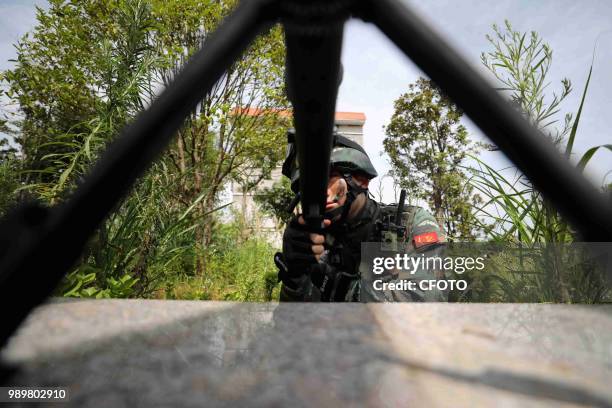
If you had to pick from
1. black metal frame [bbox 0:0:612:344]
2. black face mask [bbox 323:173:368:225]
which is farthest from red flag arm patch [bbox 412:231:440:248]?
black metal frame [bbox 0:0:612:344]

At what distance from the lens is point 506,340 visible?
39 cm

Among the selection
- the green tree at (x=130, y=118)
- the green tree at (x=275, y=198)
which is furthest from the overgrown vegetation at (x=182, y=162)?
the green tree at (x=275, y=198)

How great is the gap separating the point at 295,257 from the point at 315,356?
52.2 inches

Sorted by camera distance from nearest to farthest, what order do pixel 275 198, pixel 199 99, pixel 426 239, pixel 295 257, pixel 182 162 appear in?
pixel 199 99
pixel 295 257
pixel 426 239
pixel 182 162
pixel 275 198

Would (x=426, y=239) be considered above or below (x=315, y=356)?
above

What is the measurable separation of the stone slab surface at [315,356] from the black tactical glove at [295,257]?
3.39 feet

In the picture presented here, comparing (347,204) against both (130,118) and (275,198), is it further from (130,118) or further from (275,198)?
(275,198)

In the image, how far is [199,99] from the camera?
28 cm

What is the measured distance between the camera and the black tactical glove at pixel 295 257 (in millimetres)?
1568

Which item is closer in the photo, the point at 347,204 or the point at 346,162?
the point at 347,204

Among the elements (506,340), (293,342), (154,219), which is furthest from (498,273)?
(154,219)

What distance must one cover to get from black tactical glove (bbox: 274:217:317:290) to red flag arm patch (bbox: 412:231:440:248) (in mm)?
754

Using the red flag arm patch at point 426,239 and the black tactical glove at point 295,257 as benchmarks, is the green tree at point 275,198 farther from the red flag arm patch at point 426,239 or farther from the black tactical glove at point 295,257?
the black tactical glove at point 295,257

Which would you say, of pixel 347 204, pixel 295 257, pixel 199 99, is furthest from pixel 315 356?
pixel 347 204
